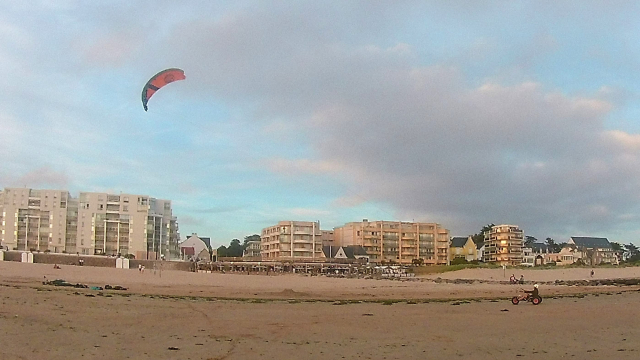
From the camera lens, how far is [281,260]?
99.7 m

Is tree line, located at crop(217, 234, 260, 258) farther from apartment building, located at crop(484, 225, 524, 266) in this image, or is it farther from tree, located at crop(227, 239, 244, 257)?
apartment building, located at crop(484, 225, 524, 266)

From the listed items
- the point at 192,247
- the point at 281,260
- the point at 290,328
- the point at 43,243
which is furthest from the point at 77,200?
the point at 290,328

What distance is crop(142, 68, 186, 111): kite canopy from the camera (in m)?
34.2

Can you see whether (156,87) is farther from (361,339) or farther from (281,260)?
(281,260)

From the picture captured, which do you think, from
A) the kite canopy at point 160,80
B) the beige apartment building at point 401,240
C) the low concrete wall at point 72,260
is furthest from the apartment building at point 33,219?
the kite canopy at point 160,80

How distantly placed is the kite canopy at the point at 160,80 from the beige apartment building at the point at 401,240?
8555 centimetres

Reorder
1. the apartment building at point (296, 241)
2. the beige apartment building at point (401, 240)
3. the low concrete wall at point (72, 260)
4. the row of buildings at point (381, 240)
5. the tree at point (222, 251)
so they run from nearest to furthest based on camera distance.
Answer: the low concrete wall at point (72, 260), the apartment building at point (296, 241), the row of buildings at point (381, 240), the beige apartment building at point (401, 240), the tree at point (222, 251)

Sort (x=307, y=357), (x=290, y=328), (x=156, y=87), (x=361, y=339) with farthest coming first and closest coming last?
(x=156, y=87) → (x=290, y=328) → (x=361, y=339) → (x=307, y=357)

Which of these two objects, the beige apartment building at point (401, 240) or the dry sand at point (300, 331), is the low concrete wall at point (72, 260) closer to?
the beige apartment building at point (401, 240)

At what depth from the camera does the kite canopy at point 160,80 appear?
3425 centimetres

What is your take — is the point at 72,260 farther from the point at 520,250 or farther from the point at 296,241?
the point at 520,250

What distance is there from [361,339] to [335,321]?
151 inches

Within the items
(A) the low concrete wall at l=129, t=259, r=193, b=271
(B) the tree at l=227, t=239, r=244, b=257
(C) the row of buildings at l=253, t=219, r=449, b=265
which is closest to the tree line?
(B) the tree at l=227, t=239, r=244, b=257

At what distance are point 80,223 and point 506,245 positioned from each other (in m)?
86.5
